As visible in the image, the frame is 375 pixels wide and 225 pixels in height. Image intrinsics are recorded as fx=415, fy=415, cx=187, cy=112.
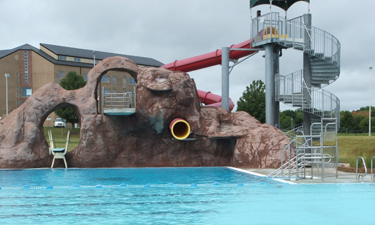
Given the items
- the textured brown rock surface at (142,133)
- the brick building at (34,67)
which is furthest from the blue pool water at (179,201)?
the brick building at (34,67)

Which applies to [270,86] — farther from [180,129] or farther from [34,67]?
[34,67]

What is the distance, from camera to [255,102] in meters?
45.5

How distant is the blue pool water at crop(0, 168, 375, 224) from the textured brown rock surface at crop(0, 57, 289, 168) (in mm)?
3680

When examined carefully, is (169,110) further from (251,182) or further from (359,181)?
(359,181)

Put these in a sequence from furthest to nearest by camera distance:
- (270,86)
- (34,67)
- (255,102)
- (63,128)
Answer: (34,67), (63,128), (255,102), (270,86)

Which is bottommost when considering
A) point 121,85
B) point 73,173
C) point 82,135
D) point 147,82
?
point 73,173

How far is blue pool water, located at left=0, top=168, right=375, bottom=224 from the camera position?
949 cm

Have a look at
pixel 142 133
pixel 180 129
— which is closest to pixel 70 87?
pixel 180 129

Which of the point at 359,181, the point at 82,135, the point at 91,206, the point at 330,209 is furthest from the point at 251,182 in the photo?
the point at 82,135

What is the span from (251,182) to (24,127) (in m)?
12.2

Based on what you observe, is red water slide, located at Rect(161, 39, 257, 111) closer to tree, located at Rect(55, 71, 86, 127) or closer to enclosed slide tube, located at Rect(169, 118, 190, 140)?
enclosed slide tube, located at Rect(169, 118, 190, 140)

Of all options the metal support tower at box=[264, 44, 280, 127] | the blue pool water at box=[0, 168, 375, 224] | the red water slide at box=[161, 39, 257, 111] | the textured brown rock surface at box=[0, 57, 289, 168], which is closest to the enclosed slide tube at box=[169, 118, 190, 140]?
the textured brown rock surface at box=[0, 57, 289, 168]

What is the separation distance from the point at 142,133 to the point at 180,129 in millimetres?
2426

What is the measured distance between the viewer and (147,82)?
21125mm
